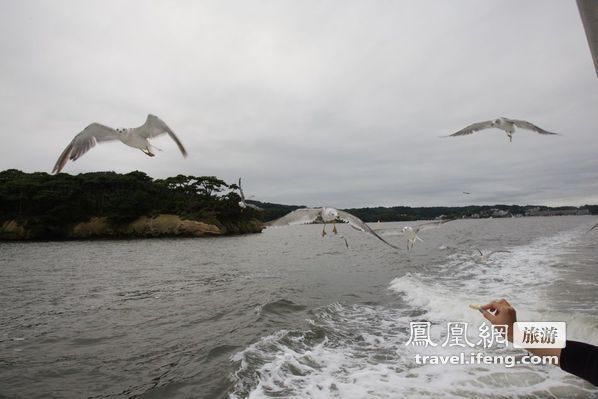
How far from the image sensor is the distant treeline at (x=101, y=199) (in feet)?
157

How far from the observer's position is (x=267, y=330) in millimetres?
8031

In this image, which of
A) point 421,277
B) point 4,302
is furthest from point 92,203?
point 421,277

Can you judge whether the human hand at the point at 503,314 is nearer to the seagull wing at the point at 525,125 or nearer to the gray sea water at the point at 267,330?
the gray sea water at the point at 267,330

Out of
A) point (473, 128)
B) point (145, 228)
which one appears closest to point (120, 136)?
point (473, 128)

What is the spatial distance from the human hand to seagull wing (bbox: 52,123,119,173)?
5252 mm

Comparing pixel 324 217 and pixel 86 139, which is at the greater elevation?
pixel 86 139

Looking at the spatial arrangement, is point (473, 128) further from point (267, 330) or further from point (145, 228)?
point (145, 228)

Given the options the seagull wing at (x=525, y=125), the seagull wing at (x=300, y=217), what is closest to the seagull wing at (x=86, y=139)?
the seagull wing at (x=300, y=217)

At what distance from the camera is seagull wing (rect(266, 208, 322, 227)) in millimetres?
5785

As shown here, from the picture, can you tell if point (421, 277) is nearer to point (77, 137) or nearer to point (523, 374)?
point (523, 374)

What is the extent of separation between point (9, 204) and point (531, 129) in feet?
194

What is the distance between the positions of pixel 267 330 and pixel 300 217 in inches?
123

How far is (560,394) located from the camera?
4.77 metres

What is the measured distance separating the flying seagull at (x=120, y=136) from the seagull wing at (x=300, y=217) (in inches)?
71.7
